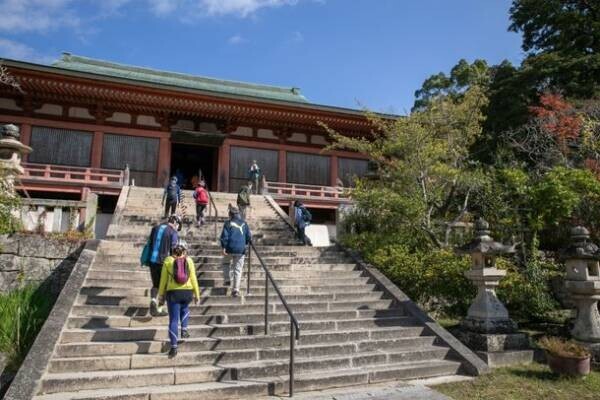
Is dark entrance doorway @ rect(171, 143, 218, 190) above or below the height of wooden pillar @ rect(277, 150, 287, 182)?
above

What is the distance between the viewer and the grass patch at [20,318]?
5309 mm

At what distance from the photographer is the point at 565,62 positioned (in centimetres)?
1677

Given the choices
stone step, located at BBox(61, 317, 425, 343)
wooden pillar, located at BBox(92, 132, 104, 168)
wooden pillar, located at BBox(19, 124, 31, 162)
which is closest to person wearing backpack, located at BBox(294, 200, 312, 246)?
stone step, located at BBox(61, 317, 425, 343)

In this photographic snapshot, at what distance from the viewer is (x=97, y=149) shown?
1572cm

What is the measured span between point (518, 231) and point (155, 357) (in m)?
7.98

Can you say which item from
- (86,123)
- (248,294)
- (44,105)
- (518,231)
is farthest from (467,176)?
(44,105)

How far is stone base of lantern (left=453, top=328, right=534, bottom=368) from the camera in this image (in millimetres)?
6215

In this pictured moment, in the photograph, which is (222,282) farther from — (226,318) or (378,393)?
(378,393)

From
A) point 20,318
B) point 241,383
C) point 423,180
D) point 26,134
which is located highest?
point 26,134

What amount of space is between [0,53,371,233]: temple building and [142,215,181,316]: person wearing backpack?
355 inches

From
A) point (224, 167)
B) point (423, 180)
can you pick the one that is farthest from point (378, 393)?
point (224, 167)

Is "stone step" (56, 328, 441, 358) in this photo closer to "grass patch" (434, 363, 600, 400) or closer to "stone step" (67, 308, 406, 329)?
"stone step" (67, 308, 406, 329)

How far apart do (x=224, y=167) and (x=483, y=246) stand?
40.8ft

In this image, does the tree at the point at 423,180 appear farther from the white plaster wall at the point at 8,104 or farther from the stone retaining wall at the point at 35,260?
the white plaster wall at the point at 8,104
